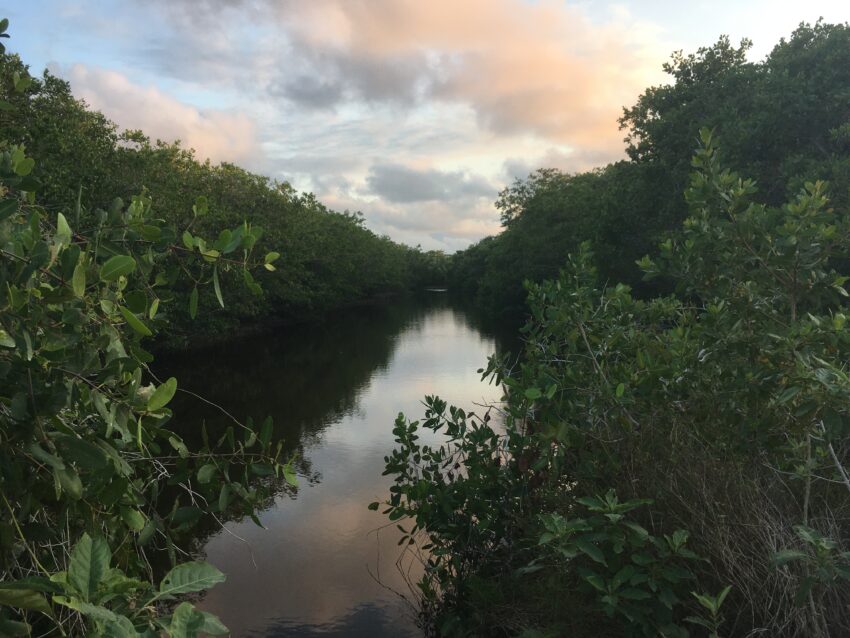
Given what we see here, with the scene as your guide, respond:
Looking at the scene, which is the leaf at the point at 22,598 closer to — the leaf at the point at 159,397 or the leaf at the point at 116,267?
the leaf at the point at 159,397

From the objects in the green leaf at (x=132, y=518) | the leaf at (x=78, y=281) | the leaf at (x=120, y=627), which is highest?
the leaf at (x=78, y=281)

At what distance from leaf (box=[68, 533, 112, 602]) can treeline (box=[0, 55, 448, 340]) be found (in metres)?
1.10

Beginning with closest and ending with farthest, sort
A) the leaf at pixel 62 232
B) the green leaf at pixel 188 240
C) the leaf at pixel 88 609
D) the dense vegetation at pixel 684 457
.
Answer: the leaf at pixel 88 609 < the leaf at pixel 62 232 < the green leaf at pixel 188 240 < the dense vegetation at pixel 684 457

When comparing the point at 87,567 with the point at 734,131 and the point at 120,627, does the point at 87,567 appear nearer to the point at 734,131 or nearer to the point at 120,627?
the point at 120,627

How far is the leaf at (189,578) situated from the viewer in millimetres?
1731

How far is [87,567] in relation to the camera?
1695mm

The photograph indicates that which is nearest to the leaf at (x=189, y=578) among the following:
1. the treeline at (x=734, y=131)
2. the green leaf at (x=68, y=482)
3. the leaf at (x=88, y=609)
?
the leaf at (x=88, y=609)

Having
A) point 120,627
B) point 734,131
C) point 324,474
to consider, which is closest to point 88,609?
point 120,627

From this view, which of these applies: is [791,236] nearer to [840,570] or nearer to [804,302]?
[804,302]

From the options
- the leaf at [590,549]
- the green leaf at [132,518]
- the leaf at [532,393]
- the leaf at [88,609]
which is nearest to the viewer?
the leaf at [88,609]

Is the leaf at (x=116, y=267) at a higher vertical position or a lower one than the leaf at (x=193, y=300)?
higher

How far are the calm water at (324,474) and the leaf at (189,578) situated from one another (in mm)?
1043

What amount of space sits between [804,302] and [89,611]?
176 inches

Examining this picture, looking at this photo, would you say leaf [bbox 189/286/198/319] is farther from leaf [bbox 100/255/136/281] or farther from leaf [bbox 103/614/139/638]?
leaf [bbox 103/614/139/638]
